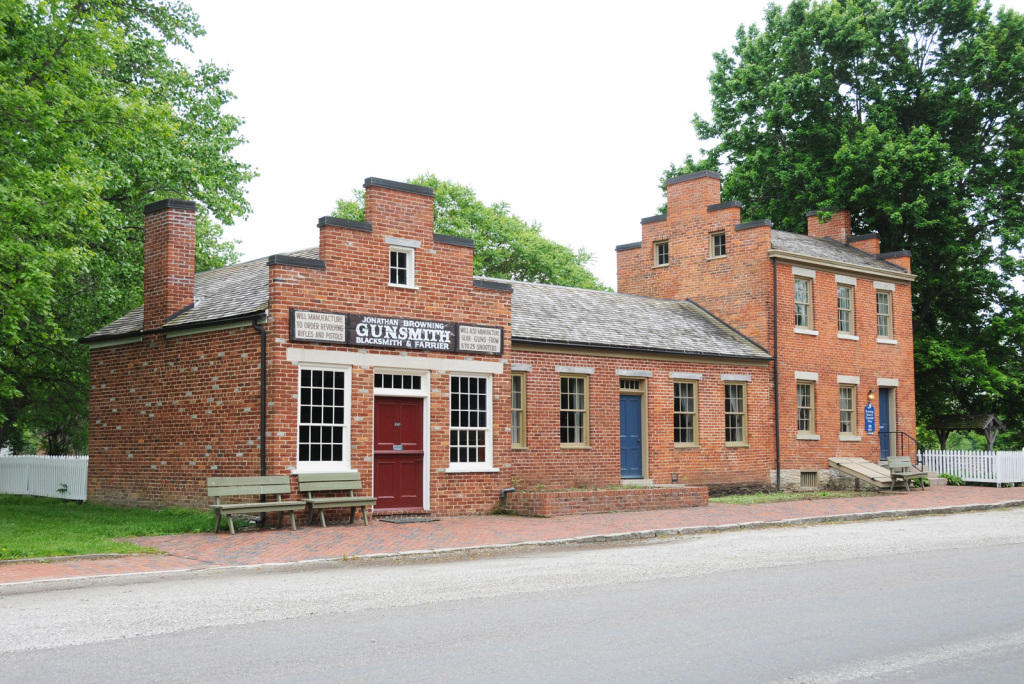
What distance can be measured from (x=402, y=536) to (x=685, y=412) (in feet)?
38.7

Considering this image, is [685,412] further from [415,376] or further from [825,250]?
[415,376]

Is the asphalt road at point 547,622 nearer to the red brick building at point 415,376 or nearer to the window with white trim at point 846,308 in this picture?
the red brick building at point 415,376

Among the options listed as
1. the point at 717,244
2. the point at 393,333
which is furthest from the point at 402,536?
the point at 717,244

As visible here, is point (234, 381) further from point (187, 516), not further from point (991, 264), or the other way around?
point (991, 264)

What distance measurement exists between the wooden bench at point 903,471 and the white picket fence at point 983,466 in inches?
111

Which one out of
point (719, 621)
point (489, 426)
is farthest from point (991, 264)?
point (719, 621)

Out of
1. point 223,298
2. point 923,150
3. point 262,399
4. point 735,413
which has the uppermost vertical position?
point 923,150

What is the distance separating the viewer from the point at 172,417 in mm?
19484

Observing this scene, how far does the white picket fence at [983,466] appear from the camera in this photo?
98.9ft

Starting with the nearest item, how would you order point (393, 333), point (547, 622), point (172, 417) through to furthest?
point (547, 622)
point (393, 333)
point (172, 417)

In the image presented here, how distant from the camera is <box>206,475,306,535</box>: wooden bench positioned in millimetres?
15688

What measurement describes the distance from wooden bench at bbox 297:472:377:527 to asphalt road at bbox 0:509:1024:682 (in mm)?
3889

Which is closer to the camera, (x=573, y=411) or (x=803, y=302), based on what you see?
(x=573, y=411)

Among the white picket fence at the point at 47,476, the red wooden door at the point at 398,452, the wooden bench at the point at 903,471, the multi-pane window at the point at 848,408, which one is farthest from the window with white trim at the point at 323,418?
the multi-pane window at the point at 848,408
